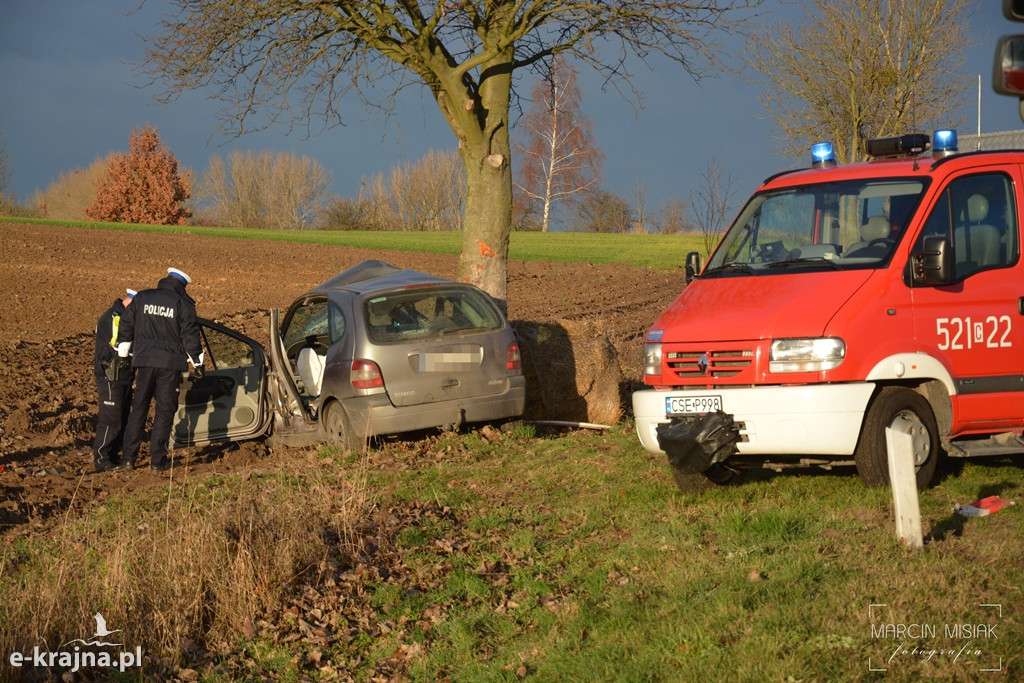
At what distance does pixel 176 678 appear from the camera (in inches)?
218

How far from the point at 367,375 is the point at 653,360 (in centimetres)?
318

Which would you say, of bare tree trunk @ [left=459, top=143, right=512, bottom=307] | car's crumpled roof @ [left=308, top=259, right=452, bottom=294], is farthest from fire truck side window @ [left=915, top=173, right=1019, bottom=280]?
bare tree trunk @ [left=459, top=143, right=512, bottom=307]

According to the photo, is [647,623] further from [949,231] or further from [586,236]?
[586,236]

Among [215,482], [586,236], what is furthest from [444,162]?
[215,482]

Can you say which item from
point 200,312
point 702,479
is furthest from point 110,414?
point 200,312

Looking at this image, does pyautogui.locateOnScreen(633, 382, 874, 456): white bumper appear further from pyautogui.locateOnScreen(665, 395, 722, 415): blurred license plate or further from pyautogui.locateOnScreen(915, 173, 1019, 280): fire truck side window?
pyautogui.locateOnScreen(915, 173, 1019, 280): fire truck side window

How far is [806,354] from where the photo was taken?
6.79m

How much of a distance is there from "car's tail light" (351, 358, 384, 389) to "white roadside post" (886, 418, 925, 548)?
5021 millimetres

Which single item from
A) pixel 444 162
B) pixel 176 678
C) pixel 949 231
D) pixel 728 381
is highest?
pixel 444 162

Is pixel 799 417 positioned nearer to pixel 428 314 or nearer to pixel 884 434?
pixel 884 434

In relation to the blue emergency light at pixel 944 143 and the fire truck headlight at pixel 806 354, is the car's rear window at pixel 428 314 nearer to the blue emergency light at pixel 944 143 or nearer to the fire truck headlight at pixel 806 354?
the fire truck headlight at pixel 806 354

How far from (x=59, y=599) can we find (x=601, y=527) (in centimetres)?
338

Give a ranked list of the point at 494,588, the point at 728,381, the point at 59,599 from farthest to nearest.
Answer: the point at 728,381 → the point at 494,588 → the point at 59,599

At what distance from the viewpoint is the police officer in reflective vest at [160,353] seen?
10.6 meters
